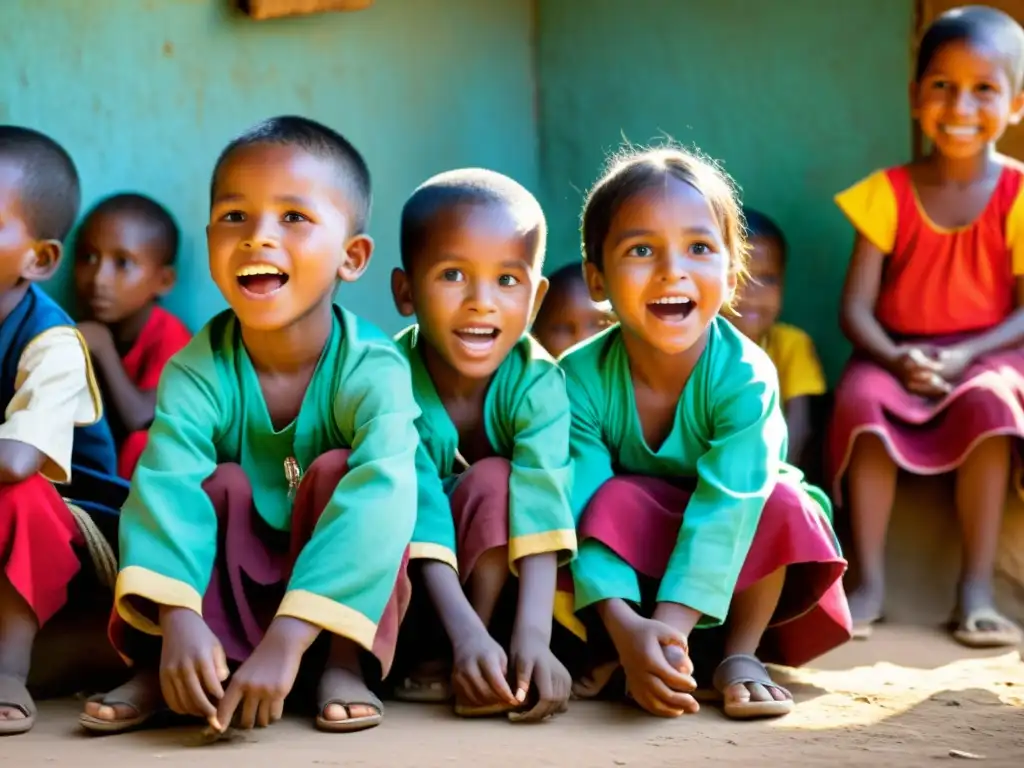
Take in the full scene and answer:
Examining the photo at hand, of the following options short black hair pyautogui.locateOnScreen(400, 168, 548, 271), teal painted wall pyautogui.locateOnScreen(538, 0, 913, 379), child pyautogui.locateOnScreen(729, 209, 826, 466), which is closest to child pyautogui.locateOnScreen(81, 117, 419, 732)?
short black hair pyautogui.locateOnScreen(400, 168, 548, 271)

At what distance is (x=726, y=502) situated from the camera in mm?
3105

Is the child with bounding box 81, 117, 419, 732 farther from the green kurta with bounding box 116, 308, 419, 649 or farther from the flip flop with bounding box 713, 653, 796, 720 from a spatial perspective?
the flip flop with bounding box 713, 653, 796, 720

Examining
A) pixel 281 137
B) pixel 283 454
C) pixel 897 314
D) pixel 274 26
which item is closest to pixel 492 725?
pixel 283 454

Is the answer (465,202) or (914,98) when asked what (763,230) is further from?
(465,202)

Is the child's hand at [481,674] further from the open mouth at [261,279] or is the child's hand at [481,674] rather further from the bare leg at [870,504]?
the bare leg at [870,504]

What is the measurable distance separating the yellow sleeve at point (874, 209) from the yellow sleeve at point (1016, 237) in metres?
0.33

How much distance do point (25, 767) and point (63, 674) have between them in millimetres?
776

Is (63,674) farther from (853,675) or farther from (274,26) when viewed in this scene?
(274,26)

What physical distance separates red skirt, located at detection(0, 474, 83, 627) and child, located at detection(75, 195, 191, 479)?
1.03 meters

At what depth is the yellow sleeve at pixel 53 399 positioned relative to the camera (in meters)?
3.11

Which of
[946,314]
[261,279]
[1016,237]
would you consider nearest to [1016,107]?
[1016,237]

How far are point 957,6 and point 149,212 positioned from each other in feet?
8.55

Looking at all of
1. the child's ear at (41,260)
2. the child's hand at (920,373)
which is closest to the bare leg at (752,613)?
the child's hand at (920,373)

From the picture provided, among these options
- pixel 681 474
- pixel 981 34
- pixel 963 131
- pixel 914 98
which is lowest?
pixel 681 474
